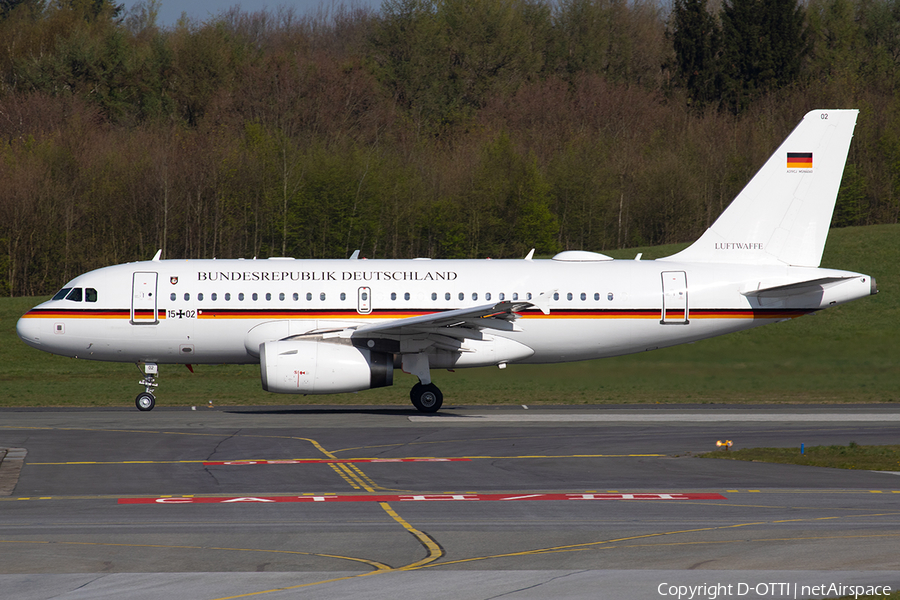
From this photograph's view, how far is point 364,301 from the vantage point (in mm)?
28062

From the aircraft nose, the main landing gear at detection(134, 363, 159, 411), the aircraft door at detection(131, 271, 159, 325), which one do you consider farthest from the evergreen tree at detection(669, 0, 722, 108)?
the aircraft nose

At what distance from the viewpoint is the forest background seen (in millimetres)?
65250

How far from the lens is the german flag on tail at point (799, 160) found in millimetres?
29859

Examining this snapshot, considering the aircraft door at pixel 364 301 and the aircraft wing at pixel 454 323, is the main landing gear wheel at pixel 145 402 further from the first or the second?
the aircraft door at pixel 364 301

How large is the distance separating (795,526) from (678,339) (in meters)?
16.3

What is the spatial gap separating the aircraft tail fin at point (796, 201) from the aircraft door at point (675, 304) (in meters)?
1.81

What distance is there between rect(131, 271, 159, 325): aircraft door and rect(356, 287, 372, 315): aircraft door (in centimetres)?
579

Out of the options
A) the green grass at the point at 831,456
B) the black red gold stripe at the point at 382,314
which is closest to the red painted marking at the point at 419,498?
the green grass at the point at 831,456

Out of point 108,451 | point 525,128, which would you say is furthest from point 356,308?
point 525,128

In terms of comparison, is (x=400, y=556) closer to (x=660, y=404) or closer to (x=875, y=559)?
(x=875, y=559)

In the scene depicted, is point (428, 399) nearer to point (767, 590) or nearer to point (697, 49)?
point (767, 590)

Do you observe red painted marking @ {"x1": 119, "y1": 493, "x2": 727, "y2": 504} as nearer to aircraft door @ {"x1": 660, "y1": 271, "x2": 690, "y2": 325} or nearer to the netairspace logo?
the netairspace logo

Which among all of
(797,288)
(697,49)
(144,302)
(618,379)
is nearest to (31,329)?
(144,302)

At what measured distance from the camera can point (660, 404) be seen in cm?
3212
